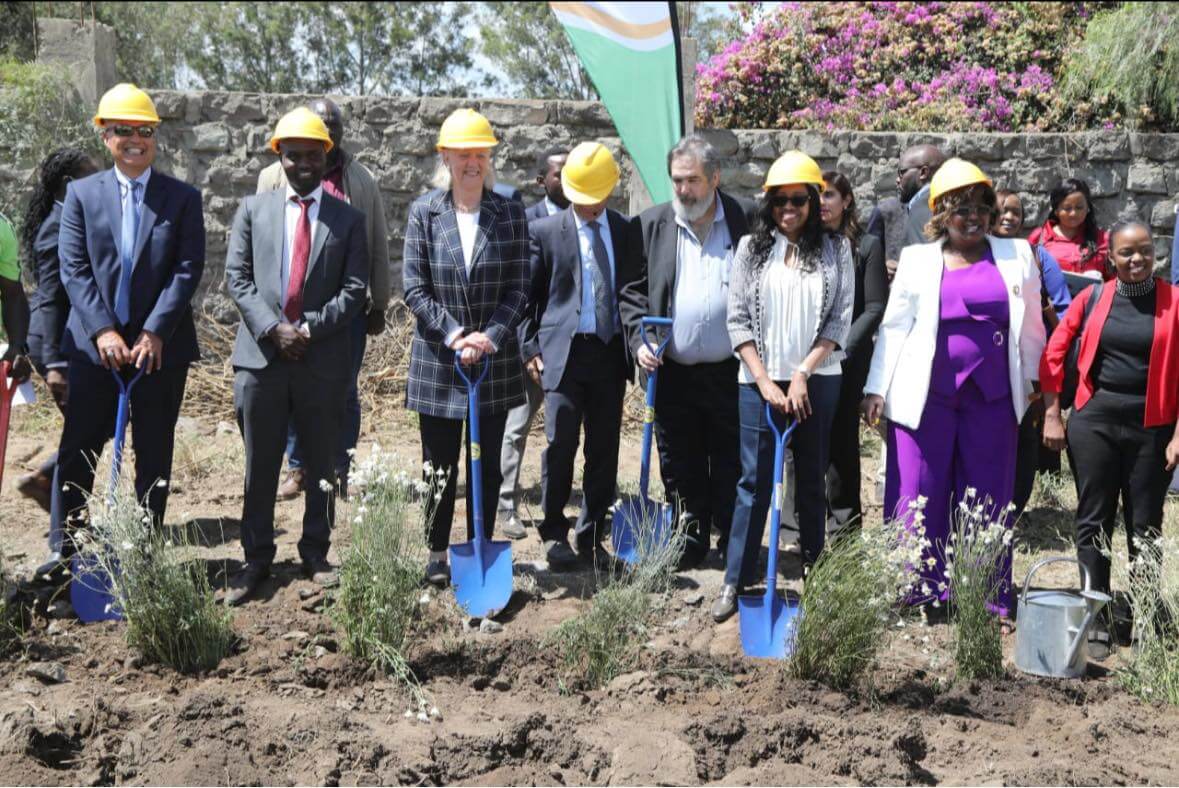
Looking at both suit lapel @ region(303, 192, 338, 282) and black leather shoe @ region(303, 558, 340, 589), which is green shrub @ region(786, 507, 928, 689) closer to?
black leather shoe @ region(303, 558, 340, 589)

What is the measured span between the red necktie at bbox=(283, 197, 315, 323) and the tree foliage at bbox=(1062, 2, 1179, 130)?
23.6 ft

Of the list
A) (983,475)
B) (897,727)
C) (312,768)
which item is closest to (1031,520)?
(983,475)

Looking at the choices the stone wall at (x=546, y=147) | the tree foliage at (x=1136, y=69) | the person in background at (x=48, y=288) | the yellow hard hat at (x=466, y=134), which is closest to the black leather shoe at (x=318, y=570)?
the person in background at (x=48, y=288)

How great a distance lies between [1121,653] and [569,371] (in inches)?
107

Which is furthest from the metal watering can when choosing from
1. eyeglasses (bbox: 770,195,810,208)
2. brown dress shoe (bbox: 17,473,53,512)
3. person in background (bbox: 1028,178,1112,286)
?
brown dress shoe (bbox: 17,473,53,512)

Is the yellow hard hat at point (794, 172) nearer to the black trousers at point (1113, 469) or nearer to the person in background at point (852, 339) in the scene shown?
the person in background at point (852, 339)

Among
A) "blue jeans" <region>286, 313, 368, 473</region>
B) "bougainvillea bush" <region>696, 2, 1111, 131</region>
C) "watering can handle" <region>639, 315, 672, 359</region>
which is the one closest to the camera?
"watering can handle" <region>639, 315, 672, 359</region>

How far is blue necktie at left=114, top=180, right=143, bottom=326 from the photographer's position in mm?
5496

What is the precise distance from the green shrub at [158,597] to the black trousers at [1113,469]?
360 centimetres

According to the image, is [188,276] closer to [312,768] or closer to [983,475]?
[312,768]

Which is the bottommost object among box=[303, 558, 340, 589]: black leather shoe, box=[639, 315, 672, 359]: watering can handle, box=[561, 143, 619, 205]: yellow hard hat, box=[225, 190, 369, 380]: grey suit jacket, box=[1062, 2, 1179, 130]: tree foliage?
box=[303, 558, 340, 589]: black leather shoe

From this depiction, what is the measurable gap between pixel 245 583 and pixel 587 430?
A: 175cm

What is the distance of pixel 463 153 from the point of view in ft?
18.4

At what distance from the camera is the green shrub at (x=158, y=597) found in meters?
4.73
